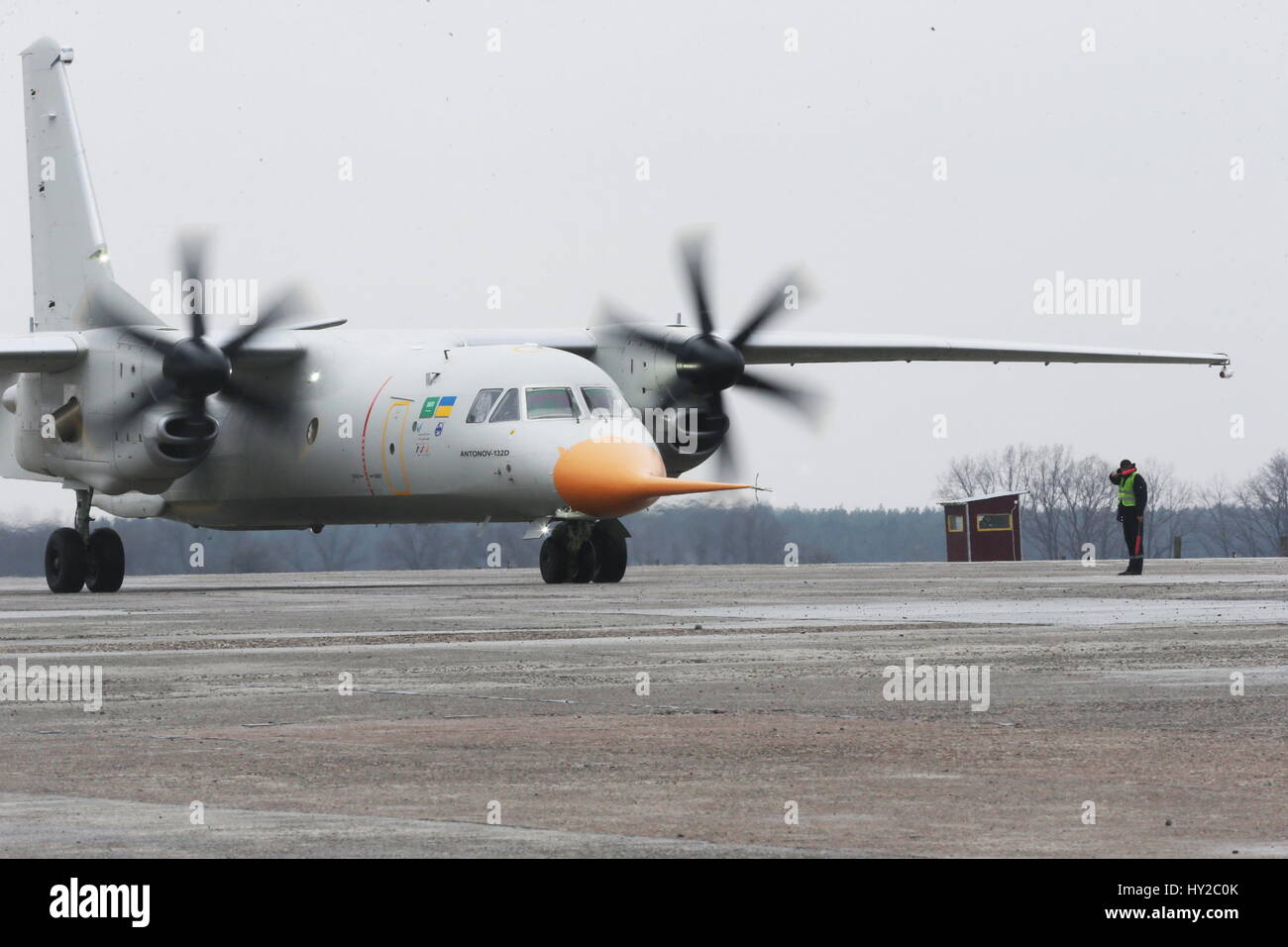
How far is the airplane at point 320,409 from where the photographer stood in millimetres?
29625

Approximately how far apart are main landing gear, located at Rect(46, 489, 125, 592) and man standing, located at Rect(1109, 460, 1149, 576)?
1530 cm

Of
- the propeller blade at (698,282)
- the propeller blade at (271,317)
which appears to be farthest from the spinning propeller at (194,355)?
the propeller blade at (698,282)

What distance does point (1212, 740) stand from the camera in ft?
32.9

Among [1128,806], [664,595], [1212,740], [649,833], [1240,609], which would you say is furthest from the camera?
[664,595]

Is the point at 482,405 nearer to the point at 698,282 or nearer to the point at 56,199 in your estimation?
the point at 698,282

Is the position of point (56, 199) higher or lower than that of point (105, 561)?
higher

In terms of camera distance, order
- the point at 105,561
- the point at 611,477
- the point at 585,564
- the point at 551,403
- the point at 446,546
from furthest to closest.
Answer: the point at 446,546 < the point at 105,561 < the point at 585,564 < the point at 551,403 < the point at 611,477

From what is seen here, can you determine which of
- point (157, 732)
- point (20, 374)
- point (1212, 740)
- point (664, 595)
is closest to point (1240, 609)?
point (664, 595)

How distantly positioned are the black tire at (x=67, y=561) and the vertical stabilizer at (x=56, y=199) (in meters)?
3.29

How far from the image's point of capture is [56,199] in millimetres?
34594

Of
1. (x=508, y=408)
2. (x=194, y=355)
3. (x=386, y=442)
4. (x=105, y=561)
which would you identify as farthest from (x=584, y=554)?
(x=105, y=561)

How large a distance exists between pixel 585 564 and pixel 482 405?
2.76 metres
